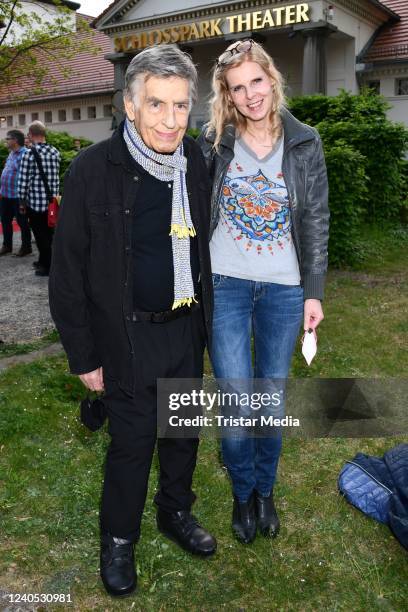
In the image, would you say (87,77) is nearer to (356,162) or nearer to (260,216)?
(356,162)

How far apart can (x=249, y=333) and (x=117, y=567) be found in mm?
1191

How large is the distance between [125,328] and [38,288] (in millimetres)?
6467

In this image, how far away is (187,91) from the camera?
2.41 m

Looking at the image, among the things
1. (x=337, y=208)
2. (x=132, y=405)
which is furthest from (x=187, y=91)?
(x=337, y=208)

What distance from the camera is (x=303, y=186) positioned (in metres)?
2.72

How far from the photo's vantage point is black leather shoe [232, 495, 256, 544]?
310cm

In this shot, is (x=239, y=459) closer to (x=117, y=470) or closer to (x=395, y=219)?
(x=117, y=470)

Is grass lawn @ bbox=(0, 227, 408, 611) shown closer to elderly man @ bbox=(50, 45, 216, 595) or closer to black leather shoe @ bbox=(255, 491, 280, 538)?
black leather shoe @ bbox=(255, 491, 280, 538)

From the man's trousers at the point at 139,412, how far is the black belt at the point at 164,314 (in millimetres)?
25

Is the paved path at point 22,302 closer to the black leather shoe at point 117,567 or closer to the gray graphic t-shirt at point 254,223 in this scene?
the black leather shoe at point 117,567

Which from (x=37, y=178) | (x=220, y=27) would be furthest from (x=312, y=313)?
(x=220, y=27)

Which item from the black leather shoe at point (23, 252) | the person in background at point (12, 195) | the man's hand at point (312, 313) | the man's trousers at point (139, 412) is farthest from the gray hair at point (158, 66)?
the black leather shoe at point (23, 252)

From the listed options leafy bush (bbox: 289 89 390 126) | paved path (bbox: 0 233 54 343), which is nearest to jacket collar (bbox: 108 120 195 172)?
paved path (bbox: 0 233 54 343)

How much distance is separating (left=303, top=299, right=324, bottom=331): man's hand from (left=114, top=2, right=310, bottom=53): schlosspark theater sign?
60.9 feet
